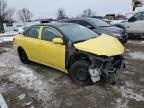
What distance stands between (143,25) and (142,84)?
8.67 meters

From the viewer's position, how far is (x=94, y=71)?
584 cm

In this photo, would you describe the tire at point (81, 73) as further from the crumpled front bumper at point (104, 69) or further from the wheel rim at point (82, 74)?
→ the crumpled front bumper at point (104, 69)

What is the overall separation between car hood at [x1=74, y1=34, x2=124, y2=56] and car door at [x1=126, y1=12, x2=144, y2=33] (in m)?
8.37

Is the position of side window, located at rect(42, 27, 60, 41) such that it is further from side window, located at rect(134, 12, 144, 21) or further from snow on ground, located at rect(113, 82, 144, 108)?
side window, located at rect(134, 12, 144, 21)

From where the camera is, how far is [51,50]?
7020mm

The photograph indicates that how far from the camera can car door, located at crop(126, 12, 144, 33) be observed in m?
14.4

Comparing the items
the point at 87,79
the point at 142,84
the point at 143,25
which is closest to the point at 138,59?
the point at 142,84

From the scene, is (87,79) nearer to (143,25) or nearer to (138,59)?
(138,59)

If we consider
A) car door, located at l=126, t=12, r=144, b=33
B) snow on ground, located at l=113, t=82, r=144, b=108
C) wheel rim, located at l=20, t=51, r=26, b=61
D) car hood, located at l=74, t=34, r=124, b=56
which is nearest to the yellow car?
car hood, located at l=74, t=34, r=124, b=56

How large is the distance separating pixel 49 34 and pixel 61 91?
2.03 meters

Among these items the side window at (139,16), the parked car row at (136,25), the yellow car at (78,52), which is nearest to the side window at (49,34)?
the yellow car at (78,52)

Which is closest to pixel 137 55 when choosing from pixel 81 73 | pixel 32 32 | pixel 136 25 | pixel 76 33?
pixel 76 33

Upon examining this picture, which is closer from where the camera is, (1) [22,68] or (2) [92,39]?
(2) [92,39]

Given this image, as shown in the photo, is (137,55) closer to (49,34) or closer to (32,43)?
(49,34)
